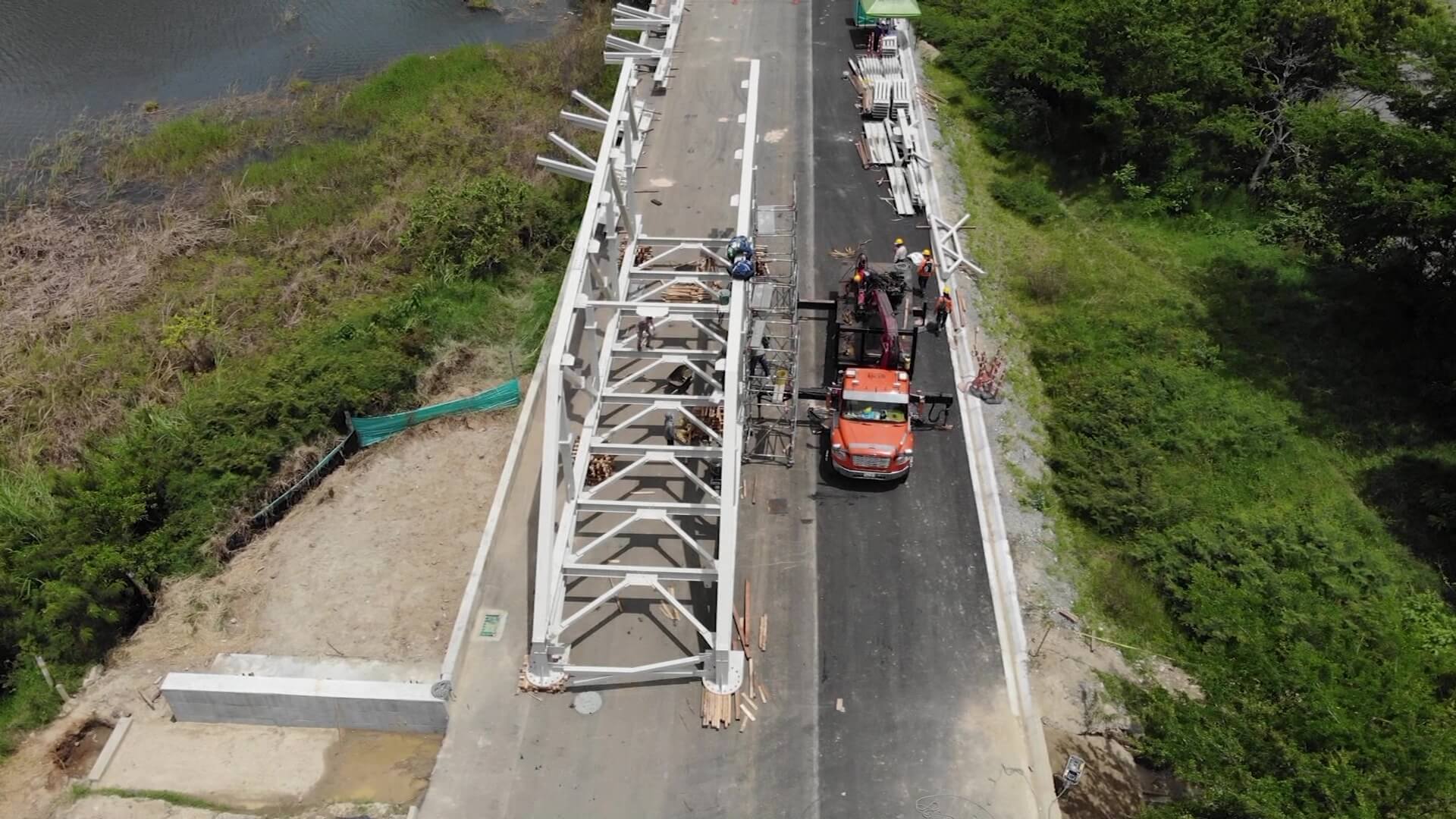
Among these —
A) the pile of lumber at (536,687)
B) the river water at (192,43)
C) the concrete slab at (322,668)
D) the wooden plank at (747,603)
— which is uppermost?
the river water at (192,43)

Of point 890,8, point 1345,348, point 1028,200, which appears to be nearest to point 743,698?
point 1345,348

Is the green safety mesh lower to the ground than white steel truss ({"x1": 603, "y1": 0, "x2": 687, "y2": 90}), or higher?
lower

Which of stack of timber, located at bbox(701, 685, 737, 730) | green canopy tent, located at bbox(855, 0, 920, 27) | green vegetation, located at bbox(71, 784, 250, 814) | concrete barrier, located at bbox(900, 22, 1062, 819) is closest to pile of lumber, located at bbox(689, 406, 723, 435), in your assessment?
stack of timber, located at bbox(701, 685, 737, 730)

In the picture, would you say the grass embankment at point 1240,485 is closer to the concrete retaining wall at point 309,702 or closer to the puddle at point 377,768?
the puddle at point 377,768

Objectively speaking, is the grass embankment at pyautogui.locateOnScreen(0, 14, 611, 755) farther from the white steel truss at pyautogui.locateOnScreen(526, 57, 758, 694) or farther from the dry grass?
the white steel truss at pyautogui.locateOnScreen(526, 57, 758, 694)

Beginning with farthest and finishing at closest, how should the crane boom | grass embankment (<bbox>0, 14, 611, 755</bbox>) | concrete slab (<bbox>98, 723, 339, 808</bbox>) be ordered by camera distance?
the crane boom → grass embankment (<bbox>0, 14, 611, 755</bbox>) → concrete slab (<bbox>98, 723, 339, 808</bbox>)

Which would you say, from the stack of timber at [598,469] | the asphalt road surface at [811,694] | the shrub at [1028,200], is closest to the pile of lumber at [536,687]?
the asphalt road surface at [811,694]
